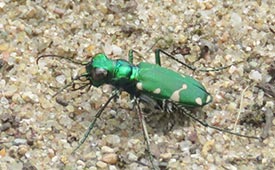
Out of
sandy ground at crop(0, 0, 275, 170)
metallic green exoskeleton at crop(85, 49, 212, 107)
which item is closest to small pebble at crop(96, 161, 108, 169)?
sandy ground at crop(0, 0, 275, 170)

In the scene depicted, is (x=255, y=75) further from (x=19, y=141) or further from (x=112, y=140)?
(x=19, y=141)

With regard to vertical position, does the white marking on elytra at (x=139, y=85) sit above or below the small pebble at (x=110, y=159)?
above

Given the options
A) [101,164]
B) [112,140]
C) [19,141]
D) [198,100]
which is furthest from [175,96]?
[19,141]

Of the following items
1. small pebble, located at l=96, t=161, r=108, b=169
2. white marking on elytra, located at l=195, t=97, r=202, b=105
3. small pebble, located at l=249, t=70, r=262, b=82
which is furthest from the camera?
small pebble, located at l=249, t=70, r=262, b=82

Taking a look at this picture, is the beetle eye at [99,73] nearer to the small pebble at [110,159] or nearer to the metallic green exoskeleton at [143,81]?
the metallic green exoskeleton at [143,81]

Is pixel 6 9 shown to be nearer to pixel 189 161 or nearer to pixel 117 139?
pixel 117 139

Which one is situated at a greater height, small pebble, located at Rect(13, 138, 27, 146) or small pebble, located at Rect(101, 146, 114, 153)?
small pebble, located at Rect(13, 138, 27, 146)

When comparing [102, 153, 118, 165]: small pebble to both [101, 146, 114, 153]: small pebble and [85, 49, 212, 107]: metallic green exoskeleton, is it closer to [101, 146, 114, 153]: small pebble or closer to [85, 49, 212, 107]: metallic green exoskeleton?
[101, 146, 114, 153]: small pebble

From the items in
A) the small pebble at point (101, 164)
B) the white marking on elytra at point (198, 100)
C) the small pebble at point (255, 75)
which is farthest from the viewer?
the small pebble at point (255, 75)

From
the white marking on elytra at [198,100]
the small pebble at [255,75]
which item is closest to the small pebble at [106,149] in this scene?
the white marking on elytra at [198,100]
